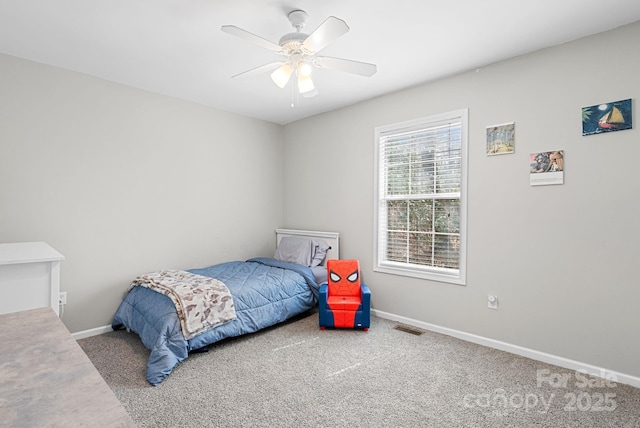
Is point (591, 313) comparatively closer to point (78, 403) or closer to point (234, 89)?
point (78, 403)

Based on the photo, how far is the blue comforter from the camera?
2564 millimetres

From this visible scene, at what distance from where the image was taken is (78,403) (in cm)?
58

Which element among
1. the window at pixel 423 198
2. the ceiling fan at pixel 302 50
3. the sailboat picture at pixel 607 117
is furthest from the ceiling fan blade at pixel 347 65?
the sailboat picture at pixel 607 117

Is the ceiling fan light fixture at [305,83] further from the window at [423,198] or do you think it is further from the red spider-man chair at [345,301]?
the red spider-man chair at [345,301]

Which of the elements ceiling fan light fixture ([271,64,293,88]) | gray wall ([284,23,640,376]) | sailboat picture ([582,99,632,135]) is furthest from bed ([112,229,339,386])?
sailboat picture ([582,99,632,135])

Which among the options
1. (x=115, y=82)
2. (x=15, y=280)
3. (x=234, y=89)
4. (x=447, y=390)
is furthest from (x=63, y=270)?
(x=447, y=390)

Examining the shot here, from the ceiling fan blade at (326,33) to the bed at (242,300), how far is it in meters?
2.18

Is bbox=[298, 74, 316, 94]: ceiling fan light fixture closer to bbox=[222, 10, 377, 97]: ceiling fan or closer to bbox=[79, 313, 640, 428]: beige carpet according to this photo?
bbox=[222, 10, 377, 97]: ceiling fan

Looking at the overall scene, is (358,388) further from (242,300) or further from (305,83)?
(305,83)

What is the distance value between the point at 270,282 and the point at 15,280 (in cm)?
206

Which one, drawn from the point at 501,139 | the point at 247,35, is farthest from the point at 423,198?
the point at 247,35

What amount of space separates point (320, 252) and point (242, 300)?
4.66ft

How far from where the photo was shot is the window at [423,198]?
3254mm

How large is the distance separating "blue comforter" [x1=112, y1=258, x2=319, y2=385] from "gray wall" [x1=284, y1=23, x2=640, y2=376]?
45.7 inches
